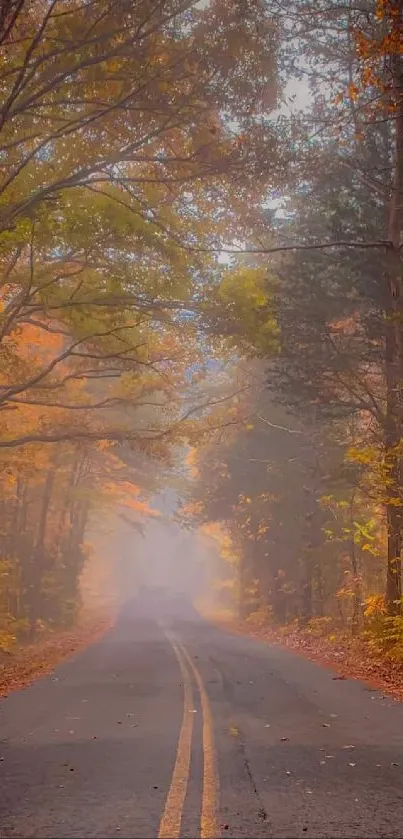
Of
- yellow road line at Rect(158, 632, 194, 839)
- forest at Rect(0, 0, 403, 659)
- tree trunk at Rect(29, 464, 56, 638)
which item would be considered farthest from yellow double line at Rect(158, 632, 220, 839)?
tree trunk at Rect(29, 464, 56, 638)

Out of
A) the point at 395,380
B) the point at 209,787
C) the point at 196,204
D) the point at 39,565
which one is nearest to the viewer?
the point at 209,787

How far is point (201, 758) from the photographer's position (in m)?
6.23

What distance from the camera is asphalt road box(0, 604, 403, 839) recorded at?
4.57 metres

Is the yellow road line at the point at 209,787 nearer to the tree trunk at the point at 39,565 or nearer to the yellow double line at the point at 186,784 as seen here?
the yellow double line at the point at 186,784

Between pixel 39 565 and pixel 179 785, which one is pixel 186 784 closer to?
pixel 179 785

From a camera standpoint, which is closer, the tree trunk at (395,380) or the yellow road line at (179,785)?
the yellow road line at (179,785)

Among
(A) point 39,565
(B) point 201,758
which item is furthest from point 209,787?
(A) point 39,565

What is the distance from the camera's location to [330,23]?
11.7m

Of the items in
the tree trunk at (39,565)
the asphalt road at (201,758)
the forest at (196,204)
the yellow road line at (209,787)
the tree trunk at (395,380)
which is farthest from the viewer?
the tree trunk at (39,565)

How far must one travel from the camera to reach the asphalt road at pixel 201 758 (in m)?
4.57

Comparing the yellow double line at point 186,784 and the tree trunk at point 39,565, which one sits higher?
the tree trunk at point 39,565

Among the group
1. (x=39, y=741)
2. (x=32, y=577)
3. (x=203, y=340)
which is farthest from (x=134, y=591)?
(x=39, y=741)

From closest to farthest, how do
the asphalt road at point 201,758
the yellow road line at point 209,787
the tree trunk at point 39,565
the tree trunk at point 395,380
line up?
1. the yellow road line at point 209,787
2. the asphalt road at point 201,758
3. the tree trunk at point 395,380
4. the tree trunk at point 39,565

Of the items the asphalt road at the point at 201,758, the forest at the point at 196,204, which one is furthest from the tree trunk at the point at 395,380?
the asphalt road at the point at 201,758
